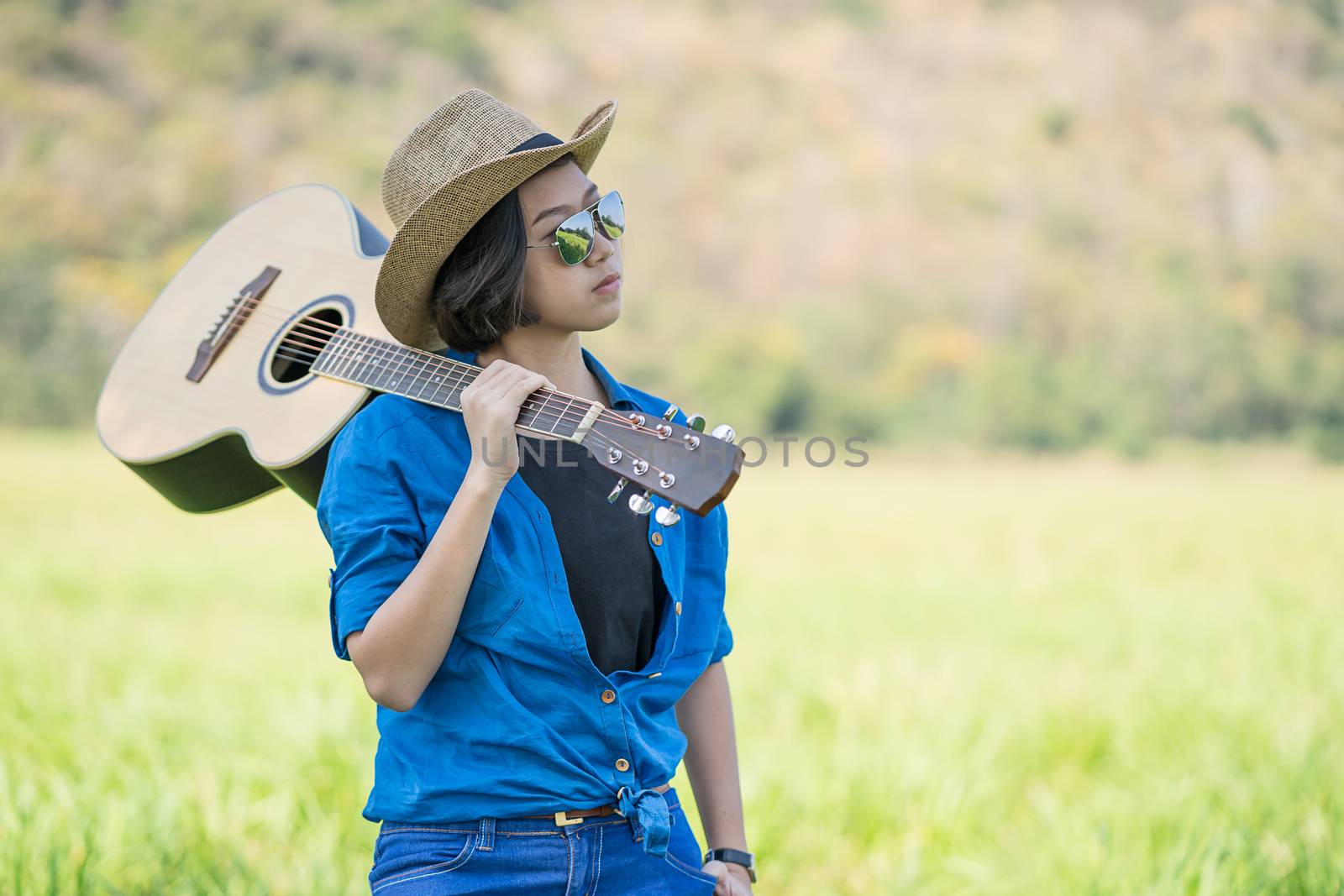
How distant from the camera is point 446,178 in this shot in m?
2.10

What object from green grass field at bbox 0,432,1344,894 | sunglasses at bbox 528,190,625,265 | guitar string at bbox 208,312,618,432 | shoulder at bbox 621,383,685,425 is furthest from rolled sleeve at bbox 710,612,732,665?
green grass field at bbox 0,432,1344,894

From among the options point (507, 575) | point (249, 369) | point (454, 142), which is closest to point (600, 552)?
point (507, 575)

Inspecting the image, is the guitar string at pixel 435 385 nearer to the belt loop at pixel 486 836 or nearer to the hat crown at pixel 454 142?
the hat crown at pixel 454 142

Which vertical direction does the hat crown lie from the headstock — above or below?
above

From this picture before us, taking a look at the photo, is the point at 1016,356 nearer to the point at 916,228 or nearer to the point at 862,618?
the point at 916,228

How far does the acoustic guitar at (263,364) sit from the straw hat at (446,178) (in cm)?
9

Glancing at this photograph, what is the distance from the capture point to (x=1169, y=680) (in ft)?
22.2

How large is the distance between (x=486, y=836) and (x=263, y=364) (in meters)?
1.03

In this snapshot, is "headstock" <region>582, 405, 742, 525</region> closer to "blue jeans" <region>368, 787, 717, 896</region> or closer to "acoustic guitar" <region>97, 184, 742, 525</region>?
"acoustic guitar" <region>97, 184, 742, 525</region>

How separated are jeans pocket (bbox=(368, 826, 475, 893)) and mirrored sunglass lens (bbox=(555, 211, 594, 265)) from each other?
0.91 metres

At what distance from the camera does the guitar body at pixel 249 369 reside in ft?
7.46

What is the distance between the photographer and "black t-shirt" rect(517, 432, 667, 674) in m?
2.02

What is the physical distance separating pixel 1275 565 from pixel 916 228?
3066 cm

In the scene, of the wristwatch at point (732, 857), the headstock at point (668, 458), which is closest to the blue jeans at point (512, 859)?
the wristwatch at point (732, 857)
